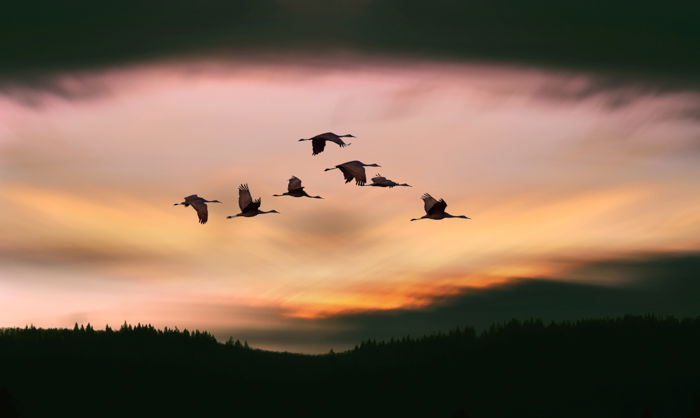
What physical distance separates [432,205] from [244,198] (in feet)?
37.5

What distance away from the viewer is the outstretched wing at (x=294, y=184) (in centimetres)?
7469

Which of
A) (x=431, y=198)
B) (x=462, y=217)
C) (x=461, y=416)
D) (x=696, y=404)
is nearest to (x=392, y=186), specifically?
(x=431, y=198)

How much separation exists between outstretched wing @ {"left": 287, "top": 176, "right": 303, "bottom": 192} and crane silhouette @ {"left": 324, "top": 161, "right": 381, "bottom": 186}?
7477 mm

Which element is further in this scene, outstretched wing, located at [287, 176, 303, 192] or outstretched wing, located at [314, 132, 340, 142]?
outstretched wing, located at [287, 176, 303, 192]

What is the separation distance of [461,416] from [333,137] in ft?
272

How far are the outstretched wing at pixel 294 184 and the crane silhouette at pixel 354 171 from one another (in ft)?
24.5

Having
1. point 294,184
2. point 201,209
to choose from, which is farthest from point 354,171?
point 201,209

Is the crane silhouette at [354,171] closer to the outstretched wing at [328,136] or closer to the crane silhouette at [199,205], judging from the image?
the outstretched wing at [328,136]

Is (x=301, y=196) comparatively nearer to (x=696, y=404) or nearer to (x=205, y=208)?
(x=205, y=208)

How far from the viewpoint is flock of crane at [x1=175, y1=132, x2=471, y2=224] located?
6694 cm

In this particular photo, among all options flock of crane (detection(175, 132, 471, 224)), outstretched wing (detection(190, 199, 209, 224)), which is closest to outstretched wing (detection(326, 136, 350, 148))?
flock of crane (detection(175, 132, 471, 224))

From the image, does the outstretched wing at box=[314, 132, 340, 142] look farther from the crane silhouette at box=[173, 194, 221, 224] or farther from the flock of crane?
the crane silhouette at box=[173, 194, 221, 224]

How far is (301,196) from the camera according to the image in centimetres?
7444

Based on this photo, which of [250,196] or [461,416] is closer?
[250,196]
